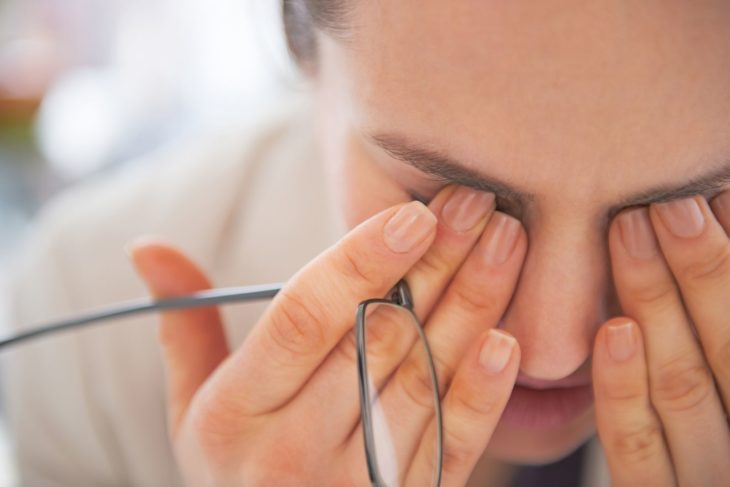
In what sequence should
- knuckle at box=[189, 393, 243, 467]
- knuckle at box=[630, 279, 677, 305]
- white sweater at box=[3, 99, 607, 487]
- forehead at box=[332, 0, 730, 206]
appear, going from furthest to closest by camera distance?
1. white sweater at box=[3, 99, 607, 487]
2. knuckle at box=[189, 393, 243, 467]
3. knuckle at box=[630, 279, 677, 305]
4. forehead at box=[332, 0, 730, 206]

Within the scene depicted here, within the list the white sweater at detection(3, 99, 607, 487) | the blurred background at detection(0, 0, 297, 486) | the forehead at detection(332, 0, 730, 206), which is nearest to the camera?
the forehead at detection(332, 0, 730, 206)

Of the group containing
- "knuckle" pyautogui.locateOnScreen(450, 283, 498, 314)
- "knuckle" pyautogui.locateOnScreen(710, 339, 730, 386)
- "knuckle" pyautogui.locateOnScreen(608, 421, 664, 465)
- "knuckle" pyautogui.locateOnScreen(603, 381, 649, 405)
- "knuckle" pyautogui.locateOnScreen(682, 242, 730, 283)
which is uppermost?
"knuckle" pyautogui.locateOnScreen(682, 242, 730, 283)

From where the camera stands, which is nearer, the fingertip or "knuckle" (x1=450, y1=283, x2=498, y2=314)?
"knuckle" (x1=450, y1=283, x2=498, y2=314)

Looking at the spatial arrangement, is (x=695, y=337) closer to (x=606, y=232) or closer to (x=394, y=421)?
(x=606, y=232)

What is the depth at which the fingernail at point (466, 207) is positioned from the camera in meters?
0.60

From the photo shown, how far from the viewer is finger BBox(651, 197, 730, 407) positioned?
57 cm

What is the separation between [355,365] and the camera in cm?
67

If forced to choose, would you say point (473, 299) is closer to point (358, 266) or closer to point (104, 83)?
point (358, 266)

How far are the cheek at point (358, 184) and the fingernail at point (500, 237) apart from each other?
73 millimetres

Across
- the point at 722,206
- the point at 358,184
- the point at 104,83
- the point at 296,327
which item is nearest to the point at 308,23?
the point at 358,184

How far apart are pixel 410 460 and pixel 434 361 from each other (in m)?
0.08

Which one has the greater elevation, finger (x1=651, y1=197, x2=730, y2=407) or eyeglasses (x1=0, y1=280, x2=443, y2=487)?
finger (x1=651, y1=197, x2=730, y2=407)

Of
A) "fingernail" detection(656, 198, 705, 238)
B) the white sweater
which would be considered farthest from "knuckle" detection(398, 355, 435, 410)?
the white sweater

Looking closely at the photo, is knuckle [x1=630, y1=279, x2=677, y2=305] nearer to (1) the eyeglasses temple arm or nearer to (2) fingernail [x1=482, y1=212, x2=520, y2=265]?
(2) fingernail [x1=482, y1=212, x2=520, y2=265]
